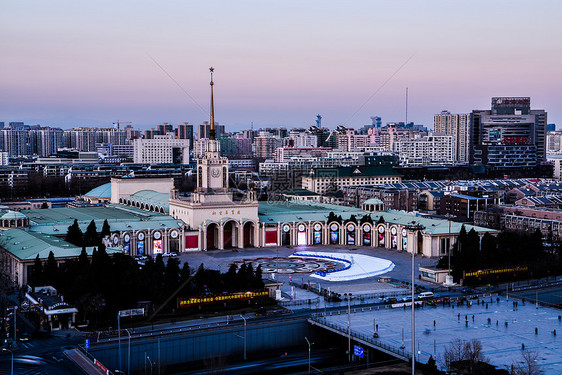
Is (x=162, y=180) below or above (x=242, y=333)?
above

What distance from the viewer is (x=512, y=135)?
147250 mm

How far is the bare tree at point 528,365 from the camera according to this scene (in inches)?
1093

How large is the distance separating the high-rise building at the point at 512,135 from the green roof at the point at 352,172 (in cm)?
3348

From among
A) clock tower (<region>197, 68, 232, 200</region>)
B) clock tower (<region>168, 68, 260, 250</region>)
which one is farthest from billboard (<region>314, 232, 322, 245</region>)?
clock tower (<region>197, 68, 232, 200</region>)

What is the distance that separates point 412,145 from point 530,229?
292 ft

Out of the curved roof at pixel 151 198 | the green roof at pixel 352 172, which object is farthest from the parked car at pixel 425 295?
the green roof at pixel 352 172

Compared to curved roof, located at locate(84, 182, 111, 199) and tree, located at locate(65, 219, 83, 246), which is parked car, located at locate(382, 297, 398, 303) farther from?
curved roof, located at locate(84, 182, 111, 199)

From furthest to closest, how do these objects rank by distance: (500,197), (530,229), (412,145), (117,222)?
(412,145)
(500,197)
(530,229)
(117,222)

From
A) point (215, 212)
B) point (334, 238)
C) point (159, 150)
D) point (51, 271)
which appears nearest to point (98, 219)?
point (215, 212)

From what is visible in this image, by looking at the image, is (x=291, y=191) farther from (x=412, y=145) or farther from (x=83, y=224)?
(x=412, y=145)

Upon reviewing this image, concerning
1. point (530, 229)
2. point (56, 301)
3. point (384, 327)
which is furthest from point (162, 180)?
point (384, 327)

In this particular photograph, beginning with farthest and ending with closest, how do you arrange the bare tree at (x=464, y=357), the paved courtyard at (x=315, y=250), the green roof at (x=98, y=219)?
the green roof at (x=98, y=219)
the paved courtyard at (x=315, y=250)
the bare tree at (x=464, y=357)

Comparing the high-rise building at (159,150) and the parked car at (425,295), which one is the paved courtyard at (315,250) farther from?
the high-rise building at (159,150)

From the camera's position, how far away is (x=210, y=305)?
3969cm
